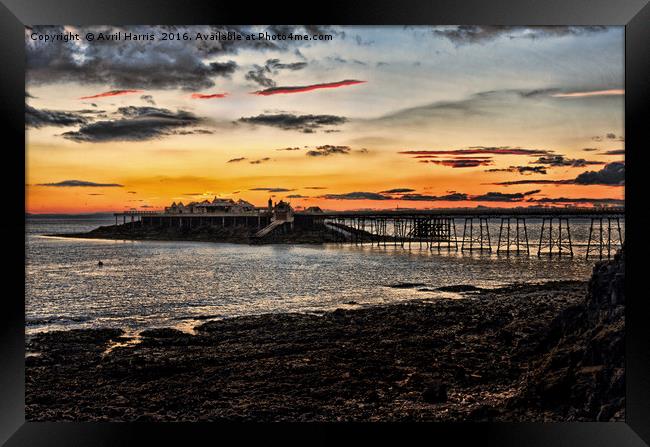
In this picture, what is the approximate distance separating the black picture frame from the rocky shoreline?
0.77m

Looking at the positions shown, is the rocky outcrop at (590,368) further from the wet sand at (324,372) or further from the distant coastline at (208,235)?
the distant coastline at (208,235)

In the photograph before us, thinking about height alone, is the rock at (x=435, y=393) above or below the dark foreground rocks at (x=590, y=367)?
below

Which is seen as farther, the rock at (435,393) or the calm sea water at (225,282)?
the calm sea water at (225,282)

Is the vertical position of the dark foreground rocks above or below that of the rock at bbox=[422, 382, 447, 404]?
above

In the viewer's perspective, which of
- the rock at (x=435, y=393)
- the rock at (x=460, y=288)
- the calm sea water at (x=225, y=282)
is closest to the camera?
the rock at (x=435, y=393)

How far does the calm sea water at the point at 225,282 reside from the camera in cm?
A: 1770

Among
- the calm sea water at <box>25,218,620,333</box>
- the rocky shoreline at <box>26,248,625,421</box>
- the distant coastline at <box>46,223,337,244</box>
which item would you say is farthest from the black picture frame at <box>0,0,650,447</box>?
the distant coastline at <box>46,223,337,244</box>

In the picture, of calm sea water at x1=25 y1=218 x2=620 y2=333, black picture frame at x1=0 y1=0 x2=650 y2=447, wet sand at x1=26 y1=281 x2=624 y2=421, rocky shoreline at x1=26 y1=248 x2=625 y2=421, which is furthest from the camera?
calm sea water at x1=25 y1=218 x2=620 y2=333

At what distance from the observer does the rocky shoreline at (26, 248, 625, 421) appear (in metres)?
8.05

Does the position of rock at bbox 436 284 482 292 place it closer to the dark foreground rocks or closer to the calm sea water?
the calm sea water

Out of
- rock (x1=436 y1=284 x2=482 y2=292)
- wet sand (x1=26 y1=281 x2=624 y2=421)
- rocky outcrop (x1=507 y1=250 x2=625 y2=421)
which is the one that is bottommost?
wet sand (x1=26 y1=281 x2=624 y2=421)
